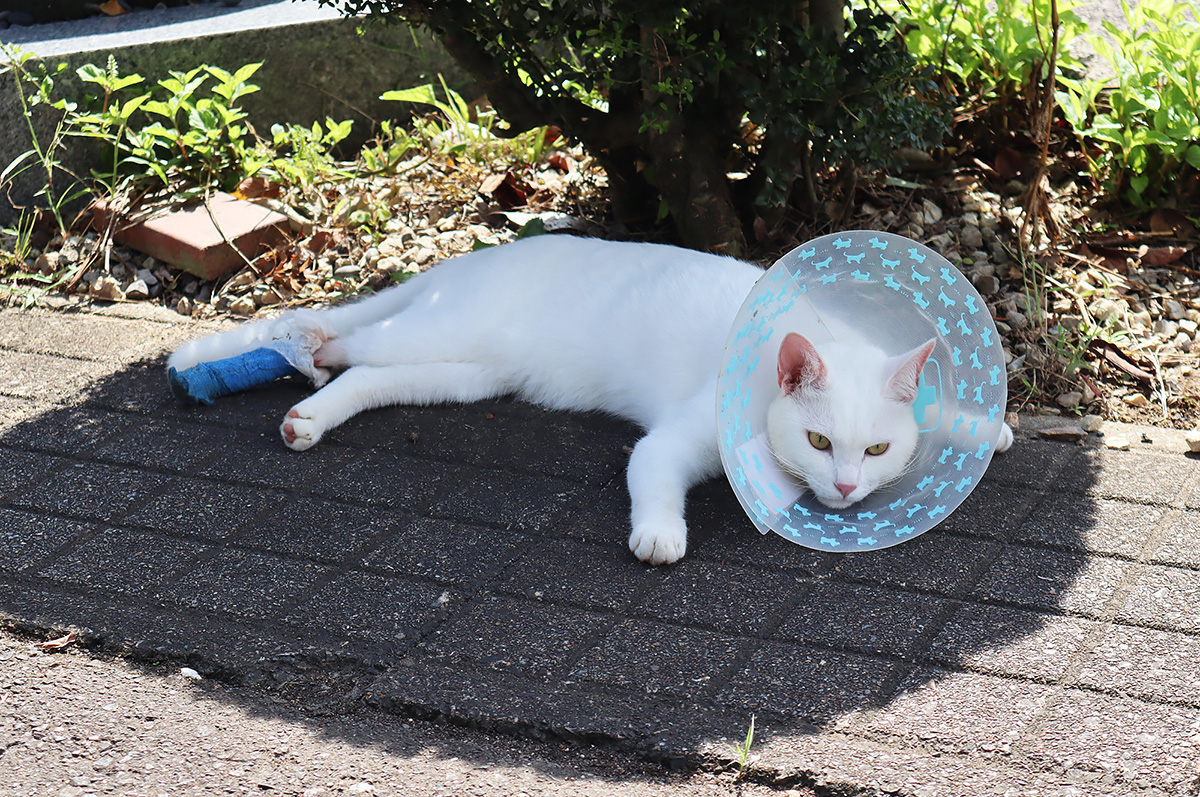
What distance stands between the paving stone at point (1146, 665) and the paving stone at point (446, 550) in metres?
1.32

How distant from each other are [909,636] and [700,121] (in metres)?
2.23

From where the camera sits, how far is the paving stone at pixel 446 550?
2568 millimetres

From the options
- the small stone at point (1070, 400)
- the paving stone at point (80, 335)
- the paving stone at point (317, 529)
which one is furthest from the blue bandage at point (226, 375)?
the small stone at point (1070, 400)

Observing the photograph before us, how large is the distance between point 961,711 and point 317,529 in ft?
5.23

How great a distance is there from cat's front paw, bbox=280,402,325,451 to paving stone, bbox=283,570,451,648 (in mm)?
672

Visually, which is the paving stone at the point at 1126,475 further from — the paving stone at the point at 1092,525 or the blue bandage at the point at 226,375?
the blue bandage at the point at 226,375

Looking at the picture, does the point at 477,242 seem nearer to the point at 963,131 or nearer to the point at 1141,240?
the point at 963,131

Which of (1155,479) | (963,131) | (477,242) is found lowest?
(1155,479)

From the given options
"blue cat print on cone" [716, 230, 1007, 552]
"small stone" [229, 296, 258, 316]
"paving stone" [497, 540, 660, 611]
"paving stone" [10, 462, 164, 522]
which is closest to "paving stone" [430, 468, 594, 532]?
"paving stone" [497, 540, 660, 611]

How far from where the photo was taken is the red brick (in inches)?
169

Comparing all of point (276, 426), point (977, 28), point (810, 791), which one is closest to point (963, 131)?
point (977, 28)

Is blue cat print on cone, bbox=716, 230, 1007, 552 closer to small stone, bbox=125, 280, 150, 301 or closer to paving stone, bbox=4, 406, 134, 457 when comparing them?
paving stone, bbox=4, 406, 134, 457

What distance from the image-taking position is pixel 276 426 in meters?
3.25

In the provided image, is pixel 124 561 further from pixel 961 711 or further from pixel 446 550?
pixel 961 711
